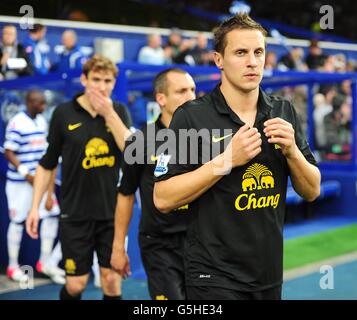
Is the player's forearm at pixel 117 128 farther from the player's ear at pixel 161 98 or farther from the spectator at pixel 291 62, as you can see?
the spectator at pixel 291 62

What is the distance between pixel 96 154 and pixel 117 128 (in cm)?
30

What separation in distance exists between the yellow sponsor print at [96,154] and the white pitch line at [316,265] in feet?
9.05

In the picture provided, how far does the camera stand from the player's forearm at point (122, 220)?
13.5 feet

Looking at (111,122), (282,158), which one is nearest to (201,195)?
(282,158)

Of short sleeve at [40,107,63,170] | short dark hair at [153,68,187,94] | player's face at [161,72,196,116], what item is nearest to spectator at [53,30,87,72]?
short sleeve at [40,107,63,170]

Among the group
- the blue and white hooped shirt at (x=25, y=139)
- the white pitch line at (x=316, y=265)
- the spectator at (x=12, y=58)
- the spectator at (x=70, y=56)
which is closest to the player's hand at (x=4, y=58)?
the spectator at (x=12, y=58)

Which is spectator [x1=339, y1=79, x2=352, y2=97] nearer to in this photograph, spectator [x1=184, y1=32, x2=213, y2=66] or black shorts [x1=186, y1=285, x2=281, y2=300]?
spectator [x1=184, y1=32, x2=213, y2=66]

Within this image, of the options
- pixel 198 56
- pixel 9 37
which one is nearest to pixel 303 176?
pixel 9 37

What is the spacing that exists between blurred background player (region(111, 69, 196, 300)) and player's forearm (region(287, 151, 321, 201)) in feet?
4.00

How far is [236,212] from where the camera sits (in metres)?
2.87

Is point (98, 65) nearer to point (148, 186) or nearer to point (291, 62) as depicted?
point (148, 186)

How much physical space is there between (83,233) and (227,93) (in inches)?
96.5

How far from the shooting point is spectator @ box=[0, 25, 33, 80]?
27.5 feet
